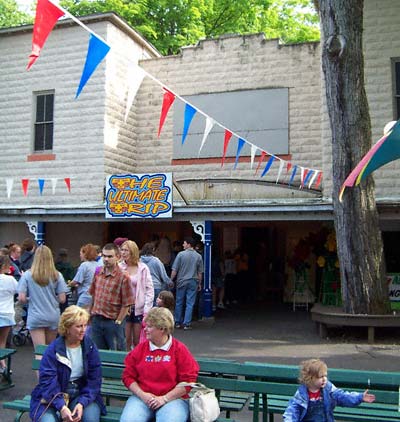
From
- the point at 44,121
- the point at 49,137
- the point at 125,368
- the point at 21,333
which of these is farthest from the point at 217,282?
the point at 125,368

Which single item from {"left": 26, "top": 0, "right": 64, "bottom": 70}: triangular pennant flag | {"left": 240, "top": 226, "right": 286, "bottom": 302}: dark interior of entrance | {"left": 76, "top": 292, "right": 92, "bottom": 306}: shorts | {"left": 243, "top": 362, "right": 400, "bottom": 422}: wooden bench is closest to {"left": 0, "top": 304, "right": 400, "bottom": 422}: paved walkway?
{"left": 76, "top": 292, "right": 92, "bottom": 306}: shorts

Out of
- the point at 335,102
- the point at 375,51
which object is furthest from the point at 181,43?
the point at 335,102

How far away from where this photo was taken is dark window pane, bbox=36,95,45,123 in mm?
15945

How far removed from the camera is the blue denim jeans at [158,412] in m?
4.30

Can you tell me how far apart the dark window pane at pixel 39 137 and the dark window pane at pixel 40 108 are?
22 centimetres

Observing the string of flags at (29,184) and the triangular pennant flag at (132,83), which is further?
the triangular pennant flag at (132,83)

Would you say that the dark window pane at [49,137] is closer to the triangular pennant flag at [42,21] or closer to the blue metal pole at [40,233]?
the blue metal pole at [40,233]

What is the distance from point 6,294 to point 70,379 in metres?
2.87

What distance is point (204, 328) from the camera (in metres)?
11.7

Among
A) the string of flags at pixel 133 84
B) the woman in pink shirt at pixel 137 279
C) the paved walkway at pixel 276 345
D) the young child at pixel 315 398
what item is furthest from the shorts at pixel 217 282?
the young child at pixel 315 398

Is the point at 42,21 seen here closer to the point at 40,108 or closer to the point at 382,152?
the point at 382,152

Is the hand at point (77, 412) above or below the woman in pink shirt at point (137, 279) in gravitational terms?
below

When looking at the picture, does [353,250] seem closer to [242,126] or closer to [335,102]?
[335,102]

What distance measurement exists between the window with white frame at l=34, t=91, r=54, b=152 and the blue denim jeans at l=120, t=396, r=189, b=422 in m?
12.4
